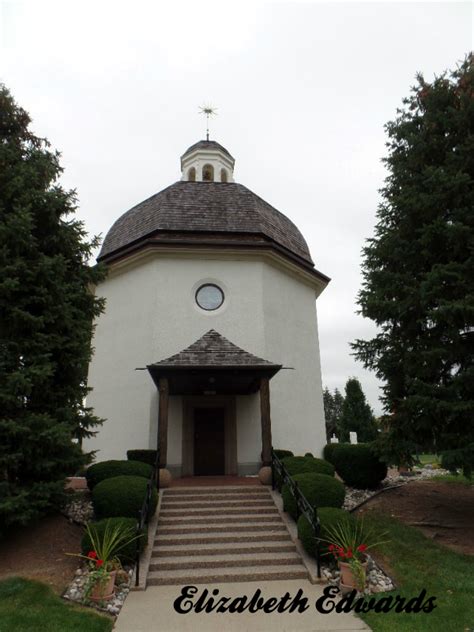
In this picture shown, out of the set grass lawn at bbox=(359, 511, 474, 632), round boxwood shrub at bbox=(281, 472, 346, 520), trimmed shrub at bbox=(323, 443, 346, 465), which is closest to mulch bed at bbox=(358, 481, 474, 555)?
grass lawn at bbox=(359, 511, 474, 632)

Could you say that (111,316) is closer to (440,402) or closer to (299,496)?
(299,496)

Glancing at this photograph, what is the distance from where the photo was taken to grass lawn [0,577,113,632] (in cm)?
532

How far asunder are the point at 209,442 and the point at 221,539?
18.2 feet

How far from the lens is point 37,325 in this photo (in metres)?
8.34

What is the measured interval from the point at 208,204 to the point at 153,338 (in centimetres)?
590

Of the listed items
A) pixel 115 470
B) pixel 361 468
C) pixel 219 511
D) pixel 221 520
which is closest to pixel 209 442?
pixel 115 470

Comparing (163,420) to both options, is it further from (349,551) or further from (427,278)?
(427,278)

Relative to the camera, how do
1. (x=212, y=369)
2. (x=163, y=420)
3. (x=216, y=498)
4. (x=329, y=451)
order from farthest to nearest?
1. (x=329, y=451)
2. (x=212, y=369)
3. (x=163, y=420)
4. (x=216, y=498)

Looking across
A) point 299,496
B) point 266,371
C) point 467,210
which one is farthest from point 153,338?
point 467,210

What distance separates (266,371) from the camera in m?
11.7

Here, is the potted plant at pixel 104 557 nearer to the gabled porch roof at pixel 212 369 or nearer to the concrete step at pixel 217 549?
the concrete step at pixel 217 549

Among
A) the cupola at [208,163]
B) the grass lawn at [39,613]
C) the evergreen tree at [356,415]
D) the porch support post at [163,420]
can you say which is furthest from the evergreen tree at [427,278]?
the evergreen tree at [356,415]

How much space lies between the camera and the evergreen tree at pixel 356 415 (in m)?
25.9

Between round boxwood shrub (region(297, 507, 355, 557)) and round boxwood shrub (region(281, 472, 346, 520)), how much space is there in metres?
0.63
